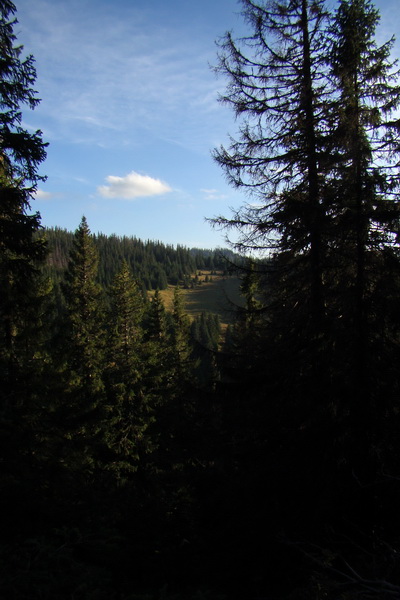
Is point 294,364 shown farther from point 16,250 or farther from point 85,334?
point 85,334

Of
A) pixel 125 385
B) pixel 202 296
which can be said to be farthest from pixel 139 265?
pixel 125 385

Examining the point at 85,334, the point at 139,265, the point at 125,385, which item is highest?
the point at 139,265

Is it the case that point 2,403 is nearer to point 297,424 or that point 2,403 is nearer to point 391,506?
point 297,424

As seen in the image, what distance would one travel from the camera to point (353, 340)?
779 centimetres

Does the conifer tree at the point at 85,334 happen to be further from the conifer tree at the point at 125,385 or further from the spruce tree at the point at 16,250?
the spruce tree at the point at 16,250

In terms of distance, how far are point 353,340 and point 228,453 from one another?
14.7 feet

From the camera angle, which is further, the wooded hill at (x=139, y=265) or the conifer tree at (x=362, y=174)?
the wooded hill at (x=139, y=265)

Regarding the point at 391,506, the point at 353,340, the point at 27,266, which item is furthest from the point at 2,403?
the point at 391,506

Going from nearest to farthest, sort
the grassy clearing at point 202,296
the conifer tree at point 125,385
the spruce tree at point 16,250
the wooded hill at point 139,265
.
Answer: the spruce tree at point 16,250 < the conifer tree at point 125,385 < the grassy clearing at point 202,296 < the wooded hill at point 139,265

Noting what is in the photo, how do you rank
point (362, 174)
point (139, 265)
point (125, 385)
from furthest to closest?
point (139, 265), point (125, 385), point (362, 174)

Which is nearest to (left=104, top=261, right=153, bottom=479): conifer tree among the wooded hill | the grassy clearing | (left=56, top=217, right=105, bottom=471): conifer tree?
(left=56, top=217, right=105, bottom=471): conifer tree

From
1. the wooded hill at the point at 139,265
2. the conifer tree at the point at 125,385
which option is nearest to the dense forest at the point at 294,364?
the conifer tree at the point at 125,385

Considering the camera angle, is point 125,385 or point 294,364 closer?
point 294,364

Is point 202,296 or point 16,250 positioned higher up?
point 16,250
